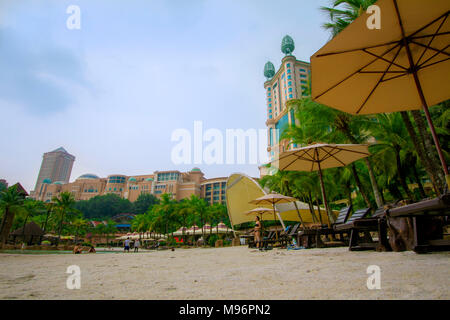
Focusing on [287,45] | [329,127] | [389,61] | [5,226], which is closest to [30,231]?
[5,226]

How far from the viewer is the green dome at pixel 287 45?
269ft

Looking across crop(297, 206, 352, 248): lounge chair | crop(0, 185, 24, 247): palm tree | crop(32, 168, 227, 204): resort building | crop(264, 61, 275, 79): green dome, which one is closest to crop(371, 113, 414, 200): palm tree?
crop(297, 206, 352, 248): lounge chair

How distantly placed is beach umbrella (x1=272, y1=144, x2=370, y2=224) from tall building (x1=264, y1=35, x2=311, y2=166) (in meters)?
56.9

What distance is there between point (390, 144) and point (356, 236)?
9.86 m

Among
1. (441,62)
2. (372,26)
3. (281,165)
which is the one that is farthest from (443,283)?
(281,165)

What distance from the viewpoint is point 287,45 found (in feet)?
269

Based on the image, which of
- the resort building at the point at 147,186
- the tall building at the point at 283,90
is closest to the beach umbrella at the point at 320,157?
the tall building at the point at 283,90

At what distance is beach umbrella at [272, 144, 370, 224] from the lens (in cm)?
778

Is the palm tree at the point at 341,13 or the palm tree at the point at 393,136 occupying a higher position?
the palm tree at the point at 341,13

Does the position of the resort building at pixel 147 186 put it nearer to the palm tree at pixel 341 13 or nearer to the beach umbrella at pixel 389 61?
the palm tree at pixel 341 13

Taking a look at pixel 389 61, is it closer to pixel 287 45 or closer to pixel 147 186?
pixel 287 45

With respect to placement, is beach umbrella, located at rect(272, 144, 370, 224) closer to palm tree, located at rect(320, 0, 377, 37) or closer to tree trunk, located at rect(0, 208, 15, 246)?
palm tree, located at rect(320, 0, 377, 37)

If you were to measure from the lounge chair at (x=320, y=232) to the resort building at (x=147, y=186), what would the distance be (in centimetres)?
9323

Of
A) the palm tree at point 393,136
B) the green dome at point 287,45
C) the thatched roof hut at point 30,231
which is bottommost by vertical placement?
the thatched roof hut at point 30,231
